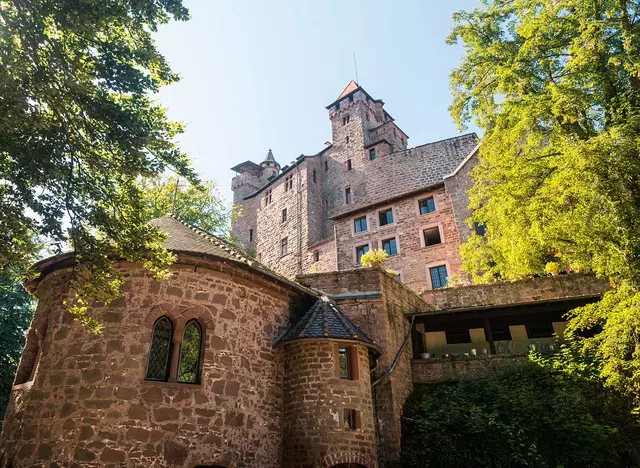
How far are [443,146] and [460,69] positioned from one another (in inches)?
673

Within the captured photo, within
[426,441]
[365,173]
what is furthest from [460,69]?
[365,173]

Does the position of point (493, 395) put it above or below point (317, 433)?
above

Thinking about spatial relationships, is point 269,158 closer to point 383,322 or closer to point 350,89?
point 350,89

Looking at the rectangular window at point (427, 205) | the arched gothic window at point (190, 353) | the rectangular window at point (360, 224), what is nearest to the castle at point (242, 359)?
the arched gothic window at point (190, 353)

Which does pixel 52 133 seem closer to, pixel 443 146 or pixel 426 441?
pixel 426 441

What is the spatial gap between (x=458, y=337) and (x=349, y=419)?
724cm

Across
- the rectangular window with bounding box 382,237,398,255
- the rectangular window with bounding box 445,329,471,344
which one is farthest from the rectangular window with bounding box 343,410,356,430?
the rectangular window with bounding box 382,237,398,255

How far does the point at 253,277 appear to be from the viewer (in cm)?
1147

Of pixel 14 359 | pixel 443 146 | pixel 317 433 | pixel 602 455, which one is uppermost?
pixel 443 146

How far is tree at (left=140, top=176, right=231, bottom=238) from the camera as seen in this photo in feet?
85.3

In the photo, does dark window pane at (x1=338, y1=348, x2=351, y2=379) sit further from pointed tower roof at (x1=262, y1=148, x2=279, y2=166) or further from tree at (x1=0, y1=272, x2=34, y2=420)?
pointed tower roof at (x1=262, y1=148, x2=279, y2=166)

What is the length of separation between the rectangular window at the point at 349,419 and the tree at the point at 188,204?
50.9ft

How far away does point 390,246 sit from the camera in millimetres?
27672

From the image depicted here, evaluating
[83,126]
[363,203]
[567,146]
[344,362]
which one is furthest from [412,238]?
[83,126]
